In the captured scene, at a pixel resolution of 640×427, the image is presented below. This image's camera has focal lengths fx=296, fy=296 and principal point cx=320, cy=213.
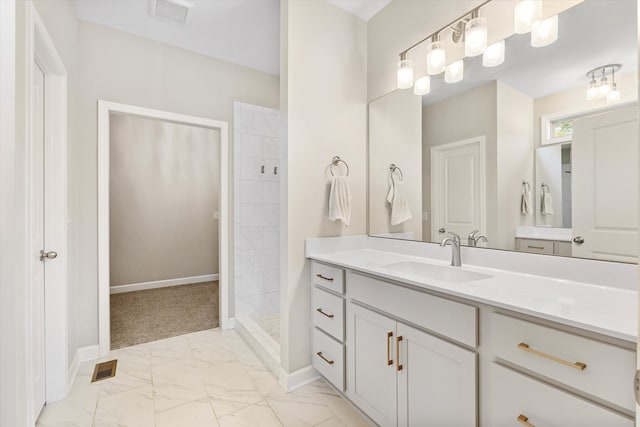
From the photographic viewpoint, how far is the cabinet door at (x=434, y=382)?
3.50ft

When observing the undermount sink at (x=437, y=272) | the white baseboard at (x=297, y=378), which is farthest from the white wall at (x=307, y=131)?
the undermount sink at (x=437, y=272)

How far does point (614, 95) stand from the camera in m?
1.16

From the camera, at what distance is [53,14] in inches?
66.5

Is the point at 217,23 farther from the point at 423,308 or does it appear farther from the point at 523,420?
the point at 523,420

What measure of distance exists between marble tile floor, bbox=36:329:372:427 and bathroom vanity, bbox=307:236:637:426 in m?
0.23

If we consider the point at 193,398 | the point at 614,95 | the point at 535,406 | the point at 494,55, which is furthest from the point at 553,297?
the point at 193,398

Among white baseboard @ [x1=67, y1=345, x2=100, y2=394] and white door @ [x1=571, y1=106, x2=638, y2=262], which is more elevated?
white door @ [x1=571, y1=106, x2=638, y2=262]

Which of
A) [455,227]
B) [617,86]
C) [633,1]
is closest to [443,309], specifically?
[455,227]

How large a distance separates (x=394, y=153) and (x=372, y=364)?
54.6 inches

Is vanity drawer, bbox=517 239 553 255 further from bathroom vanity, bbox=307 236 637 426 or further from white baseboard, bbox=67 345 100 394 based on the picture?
white baseboard, bbox=67 345 100 394

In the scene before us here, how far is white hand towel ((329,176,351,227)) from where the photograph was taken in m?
1.99

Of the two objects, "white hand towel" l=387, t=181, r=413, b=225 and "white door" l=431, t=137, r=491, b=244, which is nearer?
"white door" l=431, t=137, r=491, b=244

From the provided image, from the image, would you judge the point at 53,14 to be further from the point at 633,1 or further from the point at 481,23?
the point at 633,1

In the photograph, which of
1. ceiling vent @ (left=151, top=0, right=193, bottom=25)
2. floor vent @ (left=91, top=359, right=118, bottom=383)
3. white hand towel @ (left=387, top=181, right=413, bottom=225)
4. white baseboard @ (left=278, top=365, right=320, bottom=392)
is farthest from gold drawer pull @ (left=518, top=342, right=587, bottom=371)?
ceiling vent @ (left=151, top=0, right=193, bottom=25)
